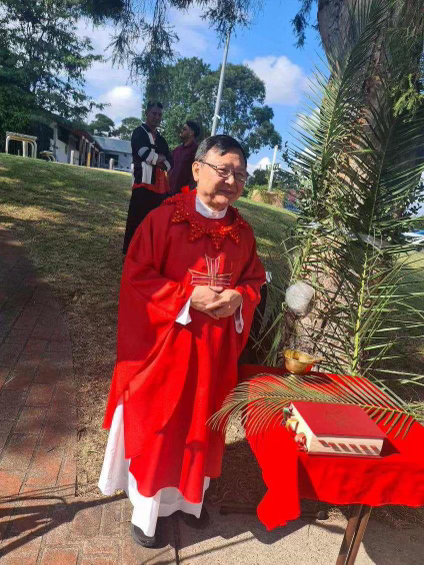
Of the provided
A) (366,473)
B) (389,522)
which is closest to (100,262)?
(389,522)

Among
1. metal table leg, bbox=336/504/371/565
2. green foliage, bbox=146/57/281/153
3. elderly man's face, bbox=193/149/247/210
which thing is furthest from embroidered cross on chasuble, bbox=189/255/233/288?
green foliage, bbox=146/57/281/153

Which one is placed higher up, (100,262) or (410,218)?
(410,218)

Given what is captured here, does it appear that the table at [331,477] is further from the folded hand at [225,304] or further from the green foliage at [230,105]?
the green foliage at [230,105]

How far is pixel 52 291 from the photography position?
521 cm

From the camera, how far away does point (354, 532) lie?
181cm

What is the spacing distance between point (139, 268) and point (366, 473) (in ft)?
4.04

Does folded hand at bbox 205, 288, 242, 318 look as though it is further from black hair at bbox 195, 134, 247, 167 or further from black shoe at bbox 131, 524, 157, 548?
black shoe at bbox 131, 524, 157, 548

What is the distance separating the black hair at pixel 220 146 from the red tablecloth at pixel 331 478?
121 cm

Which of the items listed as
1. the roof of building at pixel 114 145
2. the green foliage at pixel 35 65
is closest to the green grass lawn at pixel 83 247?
the green foliage at pixel 35 65

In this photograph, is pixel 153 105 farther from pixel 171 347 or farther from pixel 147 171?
pixel 171 347

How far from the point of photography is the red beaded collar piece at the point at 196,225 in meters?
2.02

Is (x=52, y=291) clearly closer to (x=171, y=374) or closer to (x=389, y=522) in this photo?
(x=171, y=374)

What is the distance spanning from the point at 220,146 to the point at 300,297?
1.12 meters

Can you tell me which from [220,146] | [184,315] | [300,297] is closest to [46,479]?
[184,315]
